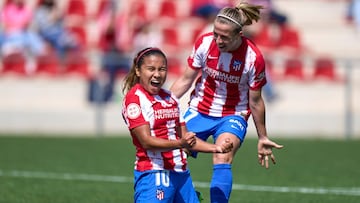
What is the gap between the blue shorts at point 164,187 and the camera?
6977 millimetres

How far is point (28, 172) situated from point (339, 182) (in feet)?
13.5

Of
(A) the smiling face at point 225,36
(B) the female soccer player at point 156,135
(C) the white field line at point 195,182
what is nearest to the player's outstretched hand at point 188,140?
(B) the female soccer player at point 156,135

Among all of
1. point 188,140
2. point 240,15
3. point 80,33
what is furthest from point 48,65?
point 188,140

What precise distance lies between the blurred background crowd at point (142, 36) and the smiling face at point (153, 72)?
10.8 m

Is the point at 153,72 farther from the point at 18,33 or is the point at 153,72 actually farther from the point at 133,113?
the point at 18,33

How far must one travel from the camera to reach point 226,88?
8.66m

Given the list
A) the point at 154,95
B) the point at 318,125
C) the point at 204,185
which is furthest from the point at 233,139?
the point at 318,125

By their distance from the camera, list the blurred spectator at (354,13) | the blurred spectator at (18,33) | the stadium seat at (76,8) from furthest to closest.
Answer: the stadium seat at (76,8)
the blurred spectator at (354,13)
the blurred spectator at (18,33)

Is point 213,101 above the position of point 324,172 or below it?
above

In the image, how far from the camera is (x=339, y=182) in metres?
11.4

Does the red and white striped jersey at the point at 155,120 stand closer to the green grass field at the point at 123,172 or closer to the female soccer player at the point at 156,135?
the female soccer player at the point at 156,135

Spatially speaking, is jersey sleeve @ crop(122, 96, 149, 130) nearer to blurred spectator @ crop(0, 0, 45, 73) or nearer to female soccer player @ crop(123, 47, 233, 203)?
female soccer player @ crop(123, 47, 233, 203)

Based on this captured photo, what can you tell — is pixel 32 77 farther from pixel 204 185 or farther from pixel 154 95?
pixel 154 95

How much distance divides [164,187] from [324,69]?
1185 cm
